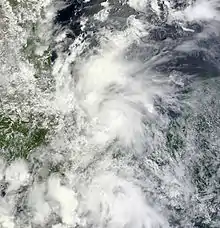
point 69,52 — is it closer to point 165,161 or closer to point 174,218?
point 165,161

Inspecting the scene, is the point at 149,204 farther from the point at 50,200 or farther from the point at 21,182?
the point at 21,182

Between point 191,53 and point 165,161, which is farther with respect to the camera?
point 191,53

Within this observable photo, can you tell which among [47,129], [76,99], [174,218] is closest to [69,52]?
[76,99]

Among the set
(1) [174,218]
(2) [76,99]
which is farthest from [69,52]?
(1) [174,218]

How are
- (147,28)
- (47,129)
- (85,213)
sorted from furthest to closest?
1. (147,28)
2. (47,129)
3. (85,213)

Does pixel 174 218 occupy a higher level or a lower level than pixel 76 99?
lower

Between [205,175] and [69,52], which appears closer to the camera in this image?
[205,175]

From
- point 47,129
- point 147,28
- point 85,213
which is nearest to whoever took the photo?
point 85,213

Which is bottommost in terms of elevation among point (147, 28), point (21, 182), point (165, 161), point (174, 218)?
point (174, 218)

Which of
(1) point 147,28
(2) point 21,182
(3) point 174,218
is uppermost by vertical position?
(1) point 147,28
